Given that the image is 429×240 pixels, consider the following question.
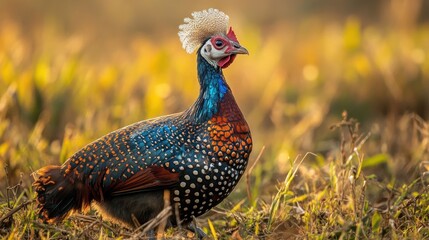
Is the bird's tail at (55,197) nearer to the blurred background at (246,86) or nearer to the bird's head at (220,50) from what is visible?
the blurred background at (246,86)

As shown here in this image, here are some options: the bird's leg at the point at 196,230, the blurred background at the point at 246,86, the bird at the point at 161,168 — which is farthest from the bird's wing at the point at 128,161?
the blurred background at the point at 246,86

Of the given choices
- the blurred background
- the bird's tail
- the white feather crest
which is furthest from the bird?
the blurred background

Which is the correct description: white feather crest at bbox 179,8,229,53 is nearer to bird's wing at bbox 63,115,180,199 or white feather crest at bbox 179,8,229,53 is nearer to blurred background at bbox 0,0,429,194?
bird's wing at bbox 63,115,180,199

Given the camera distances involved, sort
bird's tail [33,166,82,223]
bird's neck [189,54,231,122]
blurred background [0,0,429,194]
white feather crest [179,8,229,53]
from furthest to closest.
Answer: blurred background [0,0,429,194]
white feather crest [179,8,229,53]
bird's neck [189,54,231,122]
bird's tail [33,166,82,223]

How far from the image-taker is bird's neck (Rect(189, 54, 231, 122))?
537 centimetres

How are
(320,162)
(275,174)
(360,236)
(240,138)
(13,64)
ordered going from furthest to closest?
(13,64) → (275,174) → (320,162) → (240,138) → (360,236)

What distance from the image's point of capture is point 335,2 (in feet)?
61.3

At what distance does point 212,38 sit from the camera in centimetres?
549

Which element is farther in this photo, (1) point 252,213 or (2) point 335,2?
(2) point 335,2

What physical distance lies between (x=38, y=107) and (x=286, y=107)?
2837 millimetres

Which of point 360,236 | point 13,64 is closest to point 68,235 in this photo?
point 360,236

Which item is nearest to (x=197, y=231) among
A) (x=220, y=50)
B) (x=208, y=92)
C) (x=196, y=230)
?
(x=196, y=230)

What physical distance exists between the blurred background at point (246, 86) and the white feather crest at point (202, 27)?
1584mm

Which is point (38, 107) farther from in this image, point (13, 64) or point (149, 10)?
point (149, 10)
